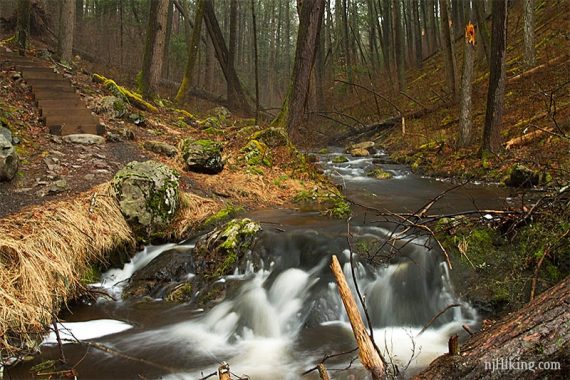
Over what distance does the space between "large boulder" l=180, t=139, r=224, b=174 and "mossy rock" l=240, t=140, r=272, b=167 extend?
2.22 feet

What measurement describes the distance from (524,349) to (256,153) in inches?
313

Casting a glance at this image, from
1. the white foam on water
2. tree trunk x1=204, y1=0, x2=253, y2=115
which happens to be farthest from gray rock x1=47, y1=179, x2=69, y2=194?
tree trunk x1=204, y1=0, x2=253, y2=115

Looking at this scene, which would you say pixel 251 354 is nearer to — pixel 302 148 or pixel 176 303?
pixel 176 303

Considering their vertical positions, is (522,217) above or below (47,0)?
below

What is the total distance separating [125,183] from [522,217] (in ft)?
17.1

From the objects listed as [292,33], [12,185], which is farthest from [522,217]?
[292,33]

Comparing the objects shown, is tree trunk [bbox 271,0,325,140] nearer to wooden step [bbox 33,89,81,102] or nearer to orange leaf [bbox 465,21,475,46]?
orange leaf [bbox 465,21,475,46]

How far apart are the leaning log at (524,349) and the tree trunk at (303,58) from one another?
29.9ft

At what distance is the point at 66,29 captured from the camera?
43.6 feet

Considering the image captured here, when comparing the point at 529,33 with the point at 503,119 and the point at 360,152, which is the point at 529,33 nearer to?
the point at 503,119

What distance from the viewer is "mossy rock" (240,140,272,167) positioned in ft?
30.8

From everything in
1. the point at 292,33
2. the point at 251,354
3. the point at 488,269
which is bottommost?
the point at 251,354

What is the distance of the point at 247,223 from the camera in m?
6.31

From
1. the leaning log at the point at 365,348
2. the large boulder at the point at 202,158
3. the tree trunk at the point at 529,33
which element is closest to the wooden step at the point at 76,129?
the large boulder at the point at 202,158
